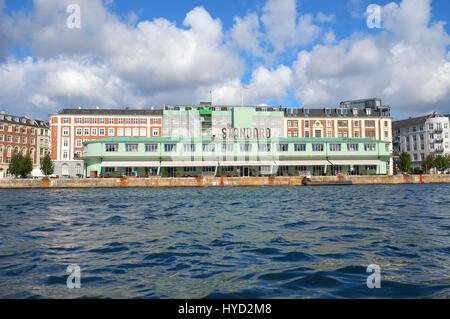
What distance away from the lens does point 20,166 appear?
74.3 meters

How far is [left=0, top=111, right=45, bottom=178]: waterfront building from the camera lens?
267 feet

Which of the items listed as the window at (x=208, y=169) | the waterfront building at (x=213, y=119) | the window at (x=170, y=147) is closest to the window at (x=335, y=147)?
the waterfront building at (x=213, y=119)

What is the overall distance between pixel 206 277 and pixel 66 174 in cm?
7885

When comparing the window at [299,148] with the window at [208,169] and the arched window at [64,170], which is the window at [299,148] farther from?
the arched window at [64,170]

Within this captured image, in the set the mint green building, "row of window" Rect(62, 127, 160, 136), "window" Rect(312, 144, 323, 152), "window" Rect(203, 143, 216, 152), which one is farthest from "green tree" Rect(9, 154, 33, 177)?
"window" Rect(312, 144, 323, 152)

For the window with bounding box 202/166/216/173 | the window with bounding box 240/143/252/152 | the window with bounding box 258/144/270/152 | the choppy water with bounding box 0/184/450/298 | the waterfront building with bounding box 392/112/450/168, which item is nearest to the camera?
the choppy water with bounding box 0/184/450/298

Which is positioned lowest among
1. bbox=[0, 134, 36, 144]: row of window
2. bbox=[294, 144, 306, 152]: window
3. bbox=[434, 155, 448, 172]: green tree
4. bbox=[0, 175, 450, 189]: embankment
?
bbox=[0, 175, 450, 189]: embankment

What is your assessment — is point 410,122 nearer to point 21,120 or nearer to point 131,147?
point 131,147

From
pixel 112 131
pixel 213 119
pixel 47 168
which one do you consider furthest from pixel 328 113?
pixel 47 168

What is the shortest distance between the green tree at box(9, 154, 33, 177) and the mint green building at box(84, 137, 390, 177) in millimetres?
24704

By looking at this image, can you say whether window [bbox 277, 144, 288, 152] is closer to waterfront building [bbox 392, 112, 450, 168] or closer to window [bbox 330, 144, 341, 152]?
window [bbox 330, 144, 341, 152]

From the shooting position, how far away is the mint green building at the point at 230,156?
193 ft

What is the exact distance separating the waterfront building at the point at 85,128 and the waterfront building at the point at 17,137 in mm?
14418

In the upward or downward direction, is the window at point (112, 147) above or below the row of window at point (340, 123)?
below
